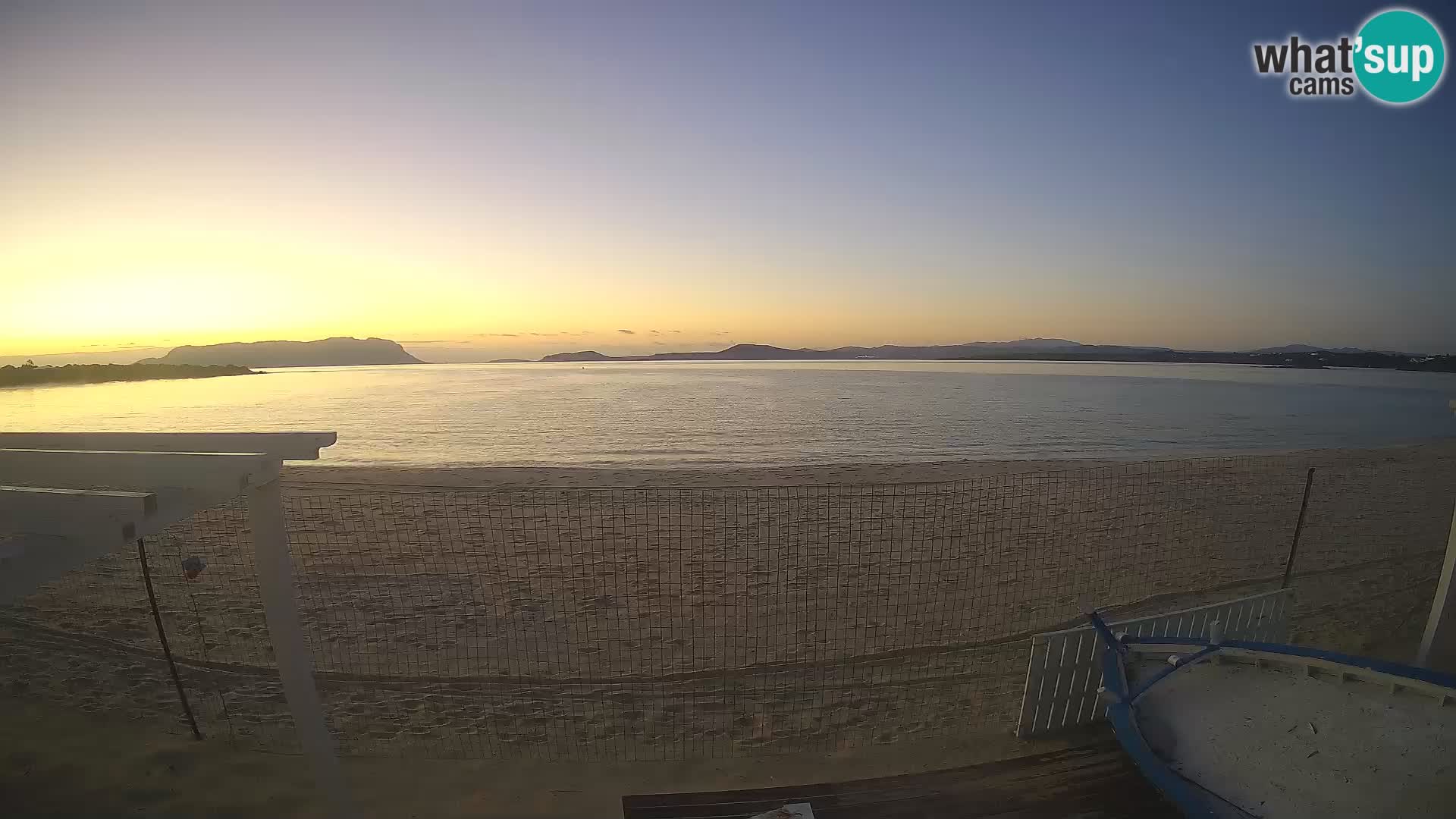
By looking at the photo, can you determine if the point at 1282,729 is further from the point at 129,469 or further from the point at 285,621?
the point at 129,469

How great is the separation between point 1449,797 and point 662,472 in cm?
1826

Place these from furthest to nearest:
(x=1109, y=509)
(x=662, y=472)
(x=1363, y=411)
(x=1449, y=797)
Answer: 1. (x=1363, y=411)
2. (x=662, y=472)
3. (x=1109, y=509)
4. (x=1449, y=797)

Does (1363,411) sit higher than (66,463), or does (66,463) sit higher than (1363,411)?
→ (66,463)

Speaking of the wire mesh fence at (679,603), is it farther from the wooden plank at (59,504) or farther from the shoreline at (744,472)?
the wooden plank at (59,504)

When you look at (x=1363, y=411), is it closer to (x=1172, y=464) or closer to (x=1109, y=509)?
(x=1172, y=464)

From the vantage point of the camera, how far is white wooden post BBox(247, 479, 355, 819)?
11.4ft

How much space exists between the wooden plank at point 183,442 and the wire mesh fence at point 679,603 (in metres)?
3.31

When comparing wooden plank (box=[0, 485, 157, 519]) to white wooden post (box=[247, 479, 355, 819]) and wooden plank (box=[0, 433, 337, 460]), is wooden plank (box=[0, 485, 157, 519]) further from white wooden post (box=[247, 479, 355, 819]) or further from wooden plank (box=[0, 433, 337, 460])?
wooden plank (box=[0, 433, 337, 460])

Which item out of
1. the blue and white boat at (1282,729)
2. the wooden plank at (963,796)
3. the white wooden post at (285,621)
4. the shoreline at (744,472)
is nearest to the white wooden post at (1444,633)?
the blue and white boat at (1282,729)

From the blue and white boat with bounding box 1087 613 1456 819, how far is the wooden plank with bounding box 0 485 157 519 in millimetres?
5123

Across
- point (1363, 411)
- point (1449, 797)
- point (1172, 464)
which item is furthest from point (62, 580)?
point (1363, 411)

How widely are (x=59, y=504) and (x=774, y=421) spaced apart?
36.5 meters

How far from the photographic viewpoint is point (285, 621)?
3623mm

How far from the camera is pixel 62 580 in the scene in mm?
11086
